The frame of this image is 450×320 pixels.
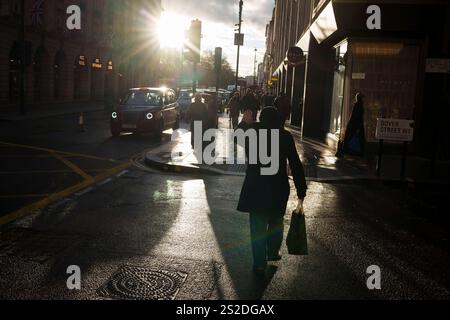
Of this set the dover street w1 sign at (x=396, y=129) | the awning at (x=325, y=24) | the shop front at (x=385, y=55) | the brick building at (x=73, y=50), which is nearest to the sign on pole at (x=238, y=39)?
the brick building at (x=73, y=50)

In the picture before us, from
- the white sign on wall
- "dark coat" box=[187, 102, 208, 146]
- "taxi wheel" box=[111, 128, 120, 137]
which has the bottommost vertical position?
"taxi wheel" box=[111, 128, 120, 137]

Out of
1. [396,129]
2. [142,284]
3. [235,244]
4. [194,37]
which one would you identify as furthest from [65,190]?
[194,37]

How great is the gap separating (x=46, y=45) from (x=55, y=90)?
4288 mm

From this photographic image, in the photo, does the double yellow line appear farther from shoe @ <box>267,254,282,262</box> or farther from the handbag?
the handbag

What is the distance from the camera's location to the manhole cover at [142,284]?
452 cm

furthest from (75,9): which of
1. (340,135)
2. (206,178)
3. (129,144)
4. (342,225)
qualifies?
(342,225)

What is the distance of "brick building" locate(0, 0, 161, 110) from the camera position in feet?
107

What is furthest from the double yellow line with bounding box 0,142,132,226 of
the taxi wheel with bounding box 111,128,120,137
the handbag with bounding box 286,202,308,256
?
the taxi wheel with bounding box 111,128,120,137

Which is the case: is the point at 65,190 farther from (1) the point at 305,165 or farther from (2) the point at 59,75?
(2) the point at 59,75

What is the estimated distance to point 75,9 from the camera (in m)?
42.2

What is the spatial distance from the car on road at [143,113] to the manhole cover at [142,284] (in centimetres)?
1367

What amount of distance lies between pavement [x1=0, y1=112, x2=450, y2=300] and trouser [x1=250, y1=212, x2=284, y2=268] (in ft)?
0.60

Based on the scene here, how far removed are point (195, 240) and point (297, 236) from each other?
1585 mm
